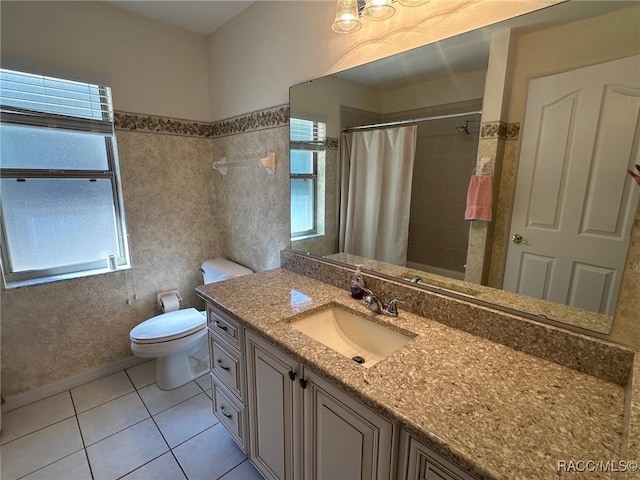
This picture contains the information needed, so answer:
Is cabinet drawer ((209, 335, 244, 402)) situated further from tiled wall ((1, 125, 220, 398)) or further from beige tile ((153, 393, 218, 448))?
tiled wall ((1, 125, 220, 398))

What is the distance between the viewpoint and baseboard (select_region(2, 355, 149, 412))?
1860mm

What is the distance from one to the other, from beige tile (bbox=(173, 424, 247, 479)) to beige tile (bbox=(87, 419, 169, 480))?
0.13 m

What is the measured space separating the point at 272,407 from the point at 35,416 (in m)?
1.70

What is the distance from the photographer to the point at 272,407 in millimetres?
1198

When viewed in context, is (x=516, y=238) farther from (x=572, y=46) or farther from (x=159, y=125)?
(x=159, y=125)

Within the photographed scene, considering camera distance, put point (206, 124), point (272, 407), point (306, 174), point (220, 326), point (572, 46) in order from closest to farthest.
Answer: point (572, 46)
point (272, 407)
point (220, 326)
point (306, 174)
point (206, 124)

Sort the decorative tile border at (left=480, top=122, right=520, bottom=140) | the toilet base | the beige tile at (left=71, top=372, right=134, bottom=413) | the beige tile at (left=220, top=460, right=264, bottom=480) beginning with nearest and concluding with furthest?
the decorative tile border at (left=480, top=122, right=520, bottom=140) < the beige tile at (left=220, top=460, right=264, bottom=480) < the beige tile at (left=71, top=372, right=134, bottom=413) < the toilet base

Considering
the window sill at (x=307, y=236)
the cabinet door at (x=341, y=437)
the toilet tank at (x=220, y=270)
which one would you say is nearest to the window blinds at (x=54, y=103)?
the toilet tank at (x=220, y=270)

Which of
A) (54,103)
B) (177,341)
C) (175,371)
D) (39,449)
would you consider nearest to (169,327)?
(177,341)

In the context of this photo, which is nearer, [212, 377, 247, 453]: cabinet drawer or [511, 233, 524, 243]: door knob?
[511, 233, 524, 243]: door knob

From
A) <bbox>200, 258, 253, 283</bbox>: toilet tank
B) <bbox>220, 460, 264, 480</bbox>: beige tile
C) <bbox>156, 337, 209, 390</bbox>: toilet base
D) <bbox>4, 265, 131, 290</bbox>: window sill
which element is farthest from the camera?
<bbox>200, 258, 253, 283</bbox>: toilet tank

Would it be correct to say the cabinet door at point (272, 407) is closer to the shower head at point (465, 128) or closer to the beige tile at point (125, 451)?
the beige tile at point (125, 451)

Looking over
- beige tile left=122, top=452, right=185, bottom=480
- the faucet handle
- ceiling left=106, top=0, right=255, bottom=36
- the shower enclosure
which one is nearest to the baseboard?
beige tile left=122, top=452, right=185, bottom=480

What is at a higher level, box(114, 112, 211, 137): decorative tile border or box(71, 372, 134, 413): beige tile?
box(114, 112, 211, 137): decorative tile border
